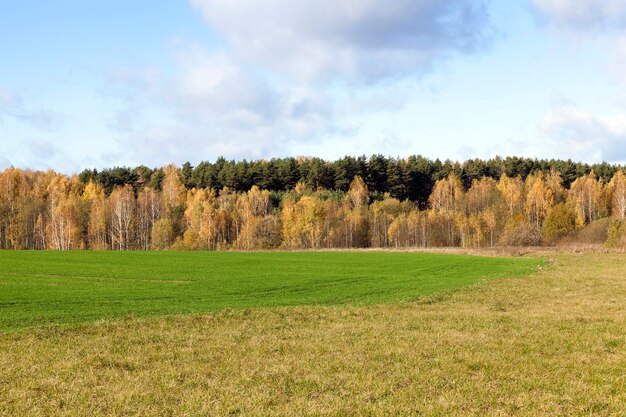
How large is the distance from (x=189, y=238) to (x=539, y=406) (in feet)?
386

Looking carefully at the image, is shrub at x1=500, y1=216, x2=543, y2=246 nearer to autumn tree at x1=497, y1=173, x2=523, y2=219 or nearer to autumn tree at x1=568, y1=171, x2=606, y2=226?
autumn tree at x1=497, y1=173, x2=523, y2=219

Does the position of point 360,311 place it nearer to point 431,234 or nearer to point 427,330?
point 427,330

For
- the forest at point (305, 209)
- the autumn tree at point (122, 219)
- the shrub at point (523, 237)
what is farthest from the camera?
the autumn tree at point (122, 219)

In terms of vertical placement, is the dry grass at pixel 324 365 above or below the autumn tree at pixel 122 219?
below

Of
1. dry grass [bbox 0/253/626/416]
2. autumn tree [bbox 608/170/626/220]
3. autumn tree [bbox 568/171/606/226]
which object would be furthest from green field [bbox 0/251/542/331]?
autumn tree [bbox 568/171/606/226]

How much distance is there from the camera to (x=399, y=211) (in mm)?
135375

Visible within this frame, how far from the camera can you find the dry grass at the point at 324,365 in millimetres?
10570

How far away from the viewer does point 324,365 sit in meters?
13.8

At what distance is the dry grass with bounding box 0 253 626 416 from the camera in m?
10.6

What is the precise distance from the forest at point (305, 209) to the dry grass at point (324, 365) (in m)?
94.1

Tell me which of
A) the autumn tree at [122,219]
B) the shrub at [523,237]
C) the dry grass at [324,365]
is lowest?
the dry grass at [324,365]

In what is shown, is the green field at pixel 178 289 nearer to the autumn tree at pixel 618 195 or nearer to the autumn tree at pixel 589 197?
the autumn tree at pixel 618 195

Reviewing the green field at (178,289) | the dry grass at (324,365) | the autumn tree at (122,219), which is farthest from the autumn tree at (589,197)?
the dry grass at (324,365)

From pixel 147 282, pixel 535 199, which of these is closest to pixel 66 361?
pixel 147 282
